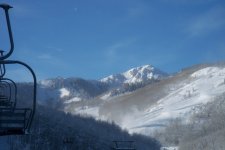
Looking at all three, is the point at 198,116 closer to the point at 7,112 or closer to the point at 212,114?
the point at 212,114

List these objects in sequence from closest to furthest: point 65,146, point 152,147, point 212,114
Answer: point 65,146 < point 152,147 < point 212,114

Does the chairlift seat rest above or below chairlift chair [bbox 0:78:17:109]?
below

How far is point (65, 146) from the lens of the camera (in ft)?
250

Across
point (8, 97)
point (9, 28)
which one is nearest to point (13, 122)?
point (9, 28)

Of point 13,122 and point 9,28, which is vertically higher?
point 9,28

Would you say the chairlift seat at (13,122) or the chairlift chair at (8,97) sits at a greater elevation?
the chairlift chair at (8,97)

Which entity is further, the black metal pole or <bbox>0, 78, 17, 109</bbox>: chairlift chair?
<bbox>0, 78, 17, 109</bbox>: chairlift chair

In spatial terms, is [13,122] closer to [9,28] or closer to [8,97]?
[9,28]

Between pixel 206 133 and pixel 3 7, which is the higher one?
pixel 206 133

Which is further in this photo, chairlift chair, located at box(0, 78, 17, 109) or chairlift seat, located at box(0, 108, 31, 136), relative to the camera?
chairlift chair, located at box(0, 78, 17, 109)

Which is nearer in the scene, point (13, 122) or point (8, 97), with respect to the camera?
point (13, 122)

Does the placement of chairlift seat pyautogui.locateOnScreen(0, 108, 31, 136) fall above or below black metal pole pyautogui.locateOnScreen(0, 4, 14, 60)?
below

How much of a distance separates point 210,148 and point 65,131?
134 feet

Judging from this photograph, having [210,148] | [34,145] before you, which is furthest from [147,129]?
[34,145]
